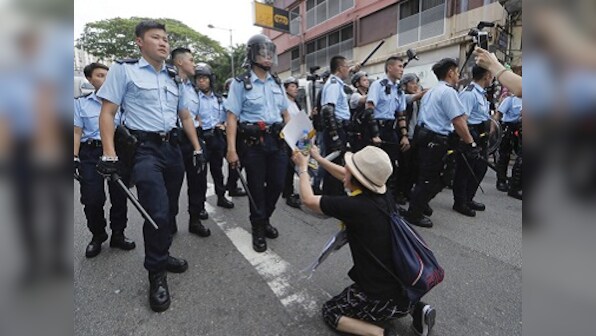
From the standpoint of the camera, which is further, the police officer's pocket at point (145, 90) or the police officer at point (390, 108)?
the police officer at point (390, 108)

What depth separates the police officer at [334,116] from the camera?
160 inches

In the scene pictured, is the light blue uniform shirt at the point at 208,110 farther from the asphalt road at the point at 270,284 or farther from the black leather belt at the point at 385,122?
the black leather belt at the point at 385,122

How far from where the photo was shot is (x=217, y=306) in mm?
2209

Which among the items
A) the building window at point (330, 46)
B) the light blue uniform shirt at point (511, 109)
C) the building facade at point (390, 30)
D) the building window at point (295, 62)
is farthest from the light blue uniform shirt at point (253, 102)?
the building window at point (295, 62)

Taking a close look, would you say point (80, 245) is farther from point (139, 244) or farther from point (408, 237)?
point (408, 237)

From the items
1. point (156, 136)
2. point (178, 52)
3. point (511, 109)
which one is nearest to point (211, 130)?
point (178, 52)

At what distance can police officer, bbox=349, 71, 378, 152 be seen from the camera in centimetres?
439

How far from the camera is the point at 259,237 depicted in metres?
3.14

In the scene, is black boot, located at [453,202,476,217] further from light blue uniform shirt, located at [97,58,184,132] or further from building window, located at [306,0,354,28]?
building window, located at [306,0,354,28]

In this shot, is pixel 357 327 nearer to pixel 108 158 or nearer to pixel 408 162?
pixel 108 158

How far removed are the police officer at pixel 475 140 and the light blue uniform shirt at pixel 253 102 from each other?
2.38 metres

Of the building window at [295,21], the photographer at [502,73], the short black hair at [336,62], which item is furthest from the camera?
the building window at [295,21]

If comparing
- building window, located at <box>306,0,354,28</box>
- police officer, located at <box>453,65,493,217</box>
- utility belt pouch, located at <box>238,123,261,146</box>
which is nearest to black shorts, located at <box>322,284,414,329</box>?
utility belt pouch, located at <box>238,123,261,146</box>

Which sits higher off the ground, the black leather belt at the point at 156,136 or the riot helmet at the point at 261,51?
the riot helmet at the point at 261,51
